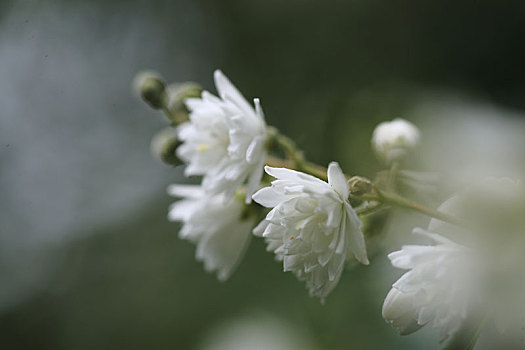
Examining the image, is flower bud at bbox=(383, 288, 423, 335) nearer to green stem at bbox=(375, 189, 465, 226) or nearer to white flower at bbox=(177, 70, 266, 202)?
green stem at bbox=(375, 189, 465, 226)

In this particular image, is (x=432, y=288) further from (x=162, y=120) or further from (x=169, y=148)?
(x=162, y=120)

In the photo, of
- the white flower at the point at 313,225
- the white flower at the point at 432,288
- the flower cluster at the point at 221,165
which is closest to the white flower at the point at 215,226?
the flower cluster at the point at 221,165

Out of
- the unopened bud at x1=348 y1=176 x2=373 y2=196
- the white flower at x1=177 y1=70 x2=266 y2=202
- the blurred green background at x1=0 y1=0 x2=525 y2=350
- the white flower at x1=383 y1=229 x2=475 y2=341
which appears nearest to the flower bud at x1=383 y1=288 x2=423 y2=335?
the white flower at x1=383 y1=229 x2=475 y2=341

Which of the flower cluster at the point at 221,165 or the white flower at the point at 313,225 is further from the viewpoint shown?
the flower cluster at the point at 221,165

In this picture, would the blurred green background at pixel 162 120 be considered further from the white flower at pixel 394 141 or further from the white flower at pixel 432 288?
the white flower at pixel 432 288

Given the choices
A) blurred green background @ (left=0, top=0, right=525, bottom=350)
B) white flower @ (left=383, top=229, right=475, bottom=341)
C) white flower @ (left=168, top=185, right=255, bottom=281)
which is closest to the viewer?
white flower @ (left=383, top=229, right=475, bottom=341)

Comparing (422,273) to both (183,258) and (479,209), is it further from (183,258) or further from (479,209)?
(183,258)
